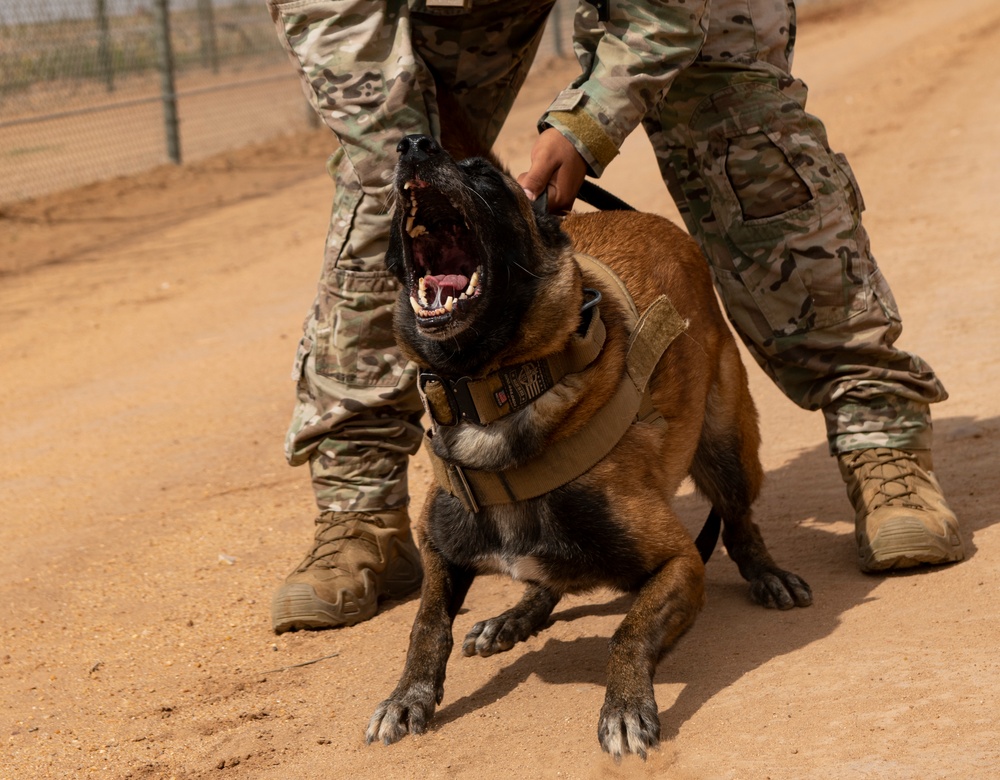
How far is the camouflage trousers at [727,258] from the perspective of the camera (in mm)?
3834

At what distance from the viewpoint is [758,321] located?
13.4ft

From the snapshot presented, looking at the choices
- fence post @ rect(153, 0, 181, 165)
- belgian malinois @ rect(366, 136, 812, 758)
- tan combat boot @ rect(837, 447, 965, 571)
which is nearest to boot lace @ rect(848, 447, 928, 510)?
tan combat boot @ rect(837, 447, 965, 571)

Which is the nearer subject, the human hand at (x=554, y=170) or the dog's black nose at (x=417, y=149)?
the dog's black nose at (x=417, y=149)

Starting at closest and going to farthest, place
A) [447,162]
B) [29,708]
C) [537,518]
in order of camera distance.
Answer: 1. [447,162]
2. [537,518]
3. [29,708]

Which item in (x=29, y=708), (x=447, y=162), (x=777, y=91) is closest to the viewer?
(x=447, y=162)

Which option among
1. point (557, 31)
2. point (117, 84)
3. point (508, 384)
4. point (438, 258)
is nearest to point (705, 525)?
point (508, 384)

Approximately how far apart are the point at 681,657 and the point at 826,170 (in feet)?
5.34

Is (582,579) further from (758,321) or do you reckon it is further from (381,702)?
(758,321)

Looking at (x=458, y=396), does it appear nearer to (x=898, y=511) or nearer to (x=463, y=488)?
(x=463, y=488)

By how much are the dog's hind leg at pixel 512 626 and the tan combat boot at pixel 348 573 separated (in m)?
0.45

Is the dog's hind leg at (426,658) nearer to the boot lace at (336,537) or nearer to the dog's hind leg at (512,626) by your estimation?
the dog's hind leg at (512,626)

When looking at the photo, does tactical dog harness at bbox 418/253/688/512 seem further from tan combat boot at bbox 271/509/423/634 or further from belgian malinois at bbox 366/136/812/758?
tan combat boot at bbox 271/509/423/634

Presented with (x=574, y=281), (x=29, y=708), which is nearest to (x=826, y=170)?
(x=574, y=281)

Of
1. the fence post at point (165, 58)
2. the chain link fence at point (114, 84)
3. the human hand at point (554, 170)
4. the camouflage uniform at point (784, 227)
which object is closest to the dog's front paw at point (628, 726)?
the human hand at point (554, 170)
